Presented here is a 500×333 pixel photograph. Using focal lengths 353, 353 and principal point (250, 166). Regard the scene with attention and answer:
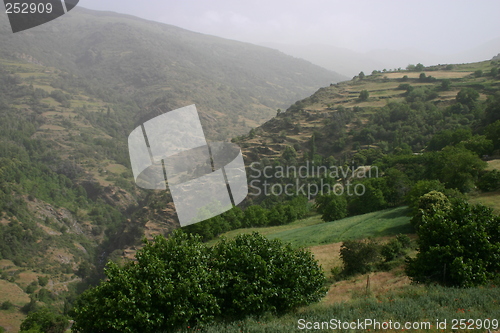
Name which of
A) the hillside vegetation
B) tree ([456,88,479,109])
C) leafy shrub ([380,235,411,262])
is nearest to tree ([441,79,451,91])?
the hillside vegetation

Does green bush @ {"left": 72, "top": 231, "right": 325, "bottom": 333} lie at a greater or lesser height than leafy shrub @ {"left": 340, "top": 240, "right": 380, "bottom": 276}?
greater

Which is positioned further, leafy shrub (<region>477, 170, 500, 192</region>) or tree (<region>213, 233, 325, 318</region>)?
leafy shrub (<region>477, 170, 500, 192</region>)

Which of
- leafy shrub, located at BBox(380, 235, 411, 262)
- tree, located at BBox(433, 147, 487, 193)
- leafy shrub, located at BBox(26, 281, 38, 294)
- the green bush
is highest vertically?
the green bush

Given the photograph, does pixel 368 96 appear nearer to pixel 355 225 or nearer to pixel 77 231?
pixel 355 225

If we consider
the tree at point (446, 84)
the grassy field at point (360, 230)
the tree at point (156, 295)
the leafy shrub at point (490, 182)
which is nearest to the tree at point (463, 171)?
the leafy shrub at point (490, 182)

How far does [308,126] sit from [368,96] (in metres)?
18.9

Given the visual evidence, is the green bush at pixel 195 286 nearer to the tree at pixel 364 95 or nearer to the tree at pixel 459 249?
the tree at pixel 459 249

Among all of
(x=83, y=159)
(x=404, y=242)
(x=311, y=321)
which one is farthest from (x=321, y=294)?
(x=83, y=159)

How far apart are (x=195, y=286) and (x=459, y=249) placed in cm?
887

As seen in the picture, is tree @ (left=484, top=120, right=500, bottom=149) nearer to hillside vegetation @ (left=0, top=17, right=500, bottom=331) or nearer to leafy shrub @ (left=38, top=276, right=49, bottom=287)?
hillside vegetation @ (left=0, top=17, right=500, bottom=331)

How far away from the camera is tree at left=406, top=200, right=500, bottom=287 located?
11.7 meters

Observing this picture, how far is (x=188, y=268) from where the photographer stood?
10977 mm

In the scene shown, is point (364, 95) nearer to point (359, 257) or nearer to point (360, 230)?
point (360, 230)

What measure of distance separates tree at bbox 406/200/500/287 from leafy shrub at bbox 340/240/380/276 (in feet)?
16.3
